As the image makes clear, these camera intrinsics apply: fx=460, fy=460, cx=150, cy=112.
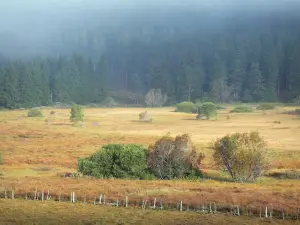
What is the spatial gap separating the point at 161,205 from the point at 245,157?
18.0 metres

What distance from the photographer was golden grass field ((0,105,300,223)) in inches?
1499

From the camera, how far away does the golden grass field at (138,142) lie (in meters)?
38.1

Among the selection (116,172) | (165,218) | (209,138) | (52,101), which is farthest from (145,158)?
(52,101)

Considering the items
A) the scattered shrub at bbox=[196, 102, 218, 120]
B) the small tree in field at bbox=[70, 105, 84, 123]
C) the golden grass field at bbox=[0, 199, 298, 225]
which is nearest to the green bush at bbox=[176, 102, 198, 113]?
the scattered shrub at bbox=[196, 102, 218, 120]

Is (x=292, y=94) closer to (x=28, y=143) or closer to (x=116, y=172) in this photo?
(x=28, y=143)

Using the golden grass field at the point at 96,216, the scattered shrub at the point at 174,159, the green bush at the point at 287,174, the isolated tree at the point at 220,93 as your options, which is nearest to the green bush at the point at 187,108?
the isolated tree at the point at 220,93

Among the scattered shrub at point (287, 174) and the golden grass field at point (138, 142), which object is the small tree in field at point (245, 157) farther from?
the scattered shrub at point (287, 174)

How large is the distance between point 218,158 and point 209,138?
30833 mm

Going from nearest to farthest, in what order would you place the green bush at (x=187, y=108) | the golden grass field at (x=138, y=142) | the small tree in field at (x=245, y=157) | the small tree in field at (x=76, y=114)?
the golden grass field at (x=138, y=142), the small tree in field at (x=245, y=157), the small tree in field at (x=76, y=114), the green bush at (x=187, y=108)

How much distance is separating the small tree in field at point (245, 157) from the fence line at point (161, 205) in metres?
16.4

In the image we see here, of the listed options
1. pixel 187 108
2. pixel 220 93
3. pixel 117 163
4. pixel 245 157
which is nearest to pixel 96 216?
pixel 117 163

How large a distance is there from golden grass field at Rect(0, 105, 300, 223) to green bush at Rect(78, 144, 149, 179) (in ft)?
12.7

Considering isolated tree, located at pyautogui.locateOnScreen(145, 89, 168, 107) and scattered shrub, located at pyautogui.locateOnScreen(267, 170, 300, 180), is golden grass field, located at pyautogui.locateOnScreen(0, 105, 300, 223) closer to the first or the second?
scattered shrub, located at pyautogui.locateOnScreen(267, 170, 300, 180)

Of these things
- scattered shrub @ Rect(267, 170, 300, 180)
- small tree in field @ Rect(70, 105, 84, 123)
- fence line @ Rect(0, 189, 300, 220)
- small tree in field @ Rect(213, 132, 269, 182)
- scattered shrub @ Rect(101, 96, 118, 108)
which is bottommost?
scattered shrub @ Rect(267, 170, 300, 180)
